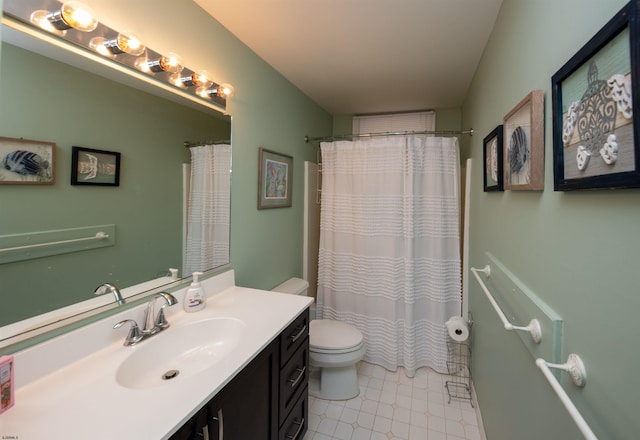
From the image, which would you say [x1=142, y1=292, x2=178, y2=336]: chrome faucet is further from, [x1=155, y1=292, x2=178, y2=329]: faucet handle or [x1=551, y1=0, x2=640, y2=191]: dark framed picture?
[x1=551, y1=0, x2=640, y2=191]: dark framed picture

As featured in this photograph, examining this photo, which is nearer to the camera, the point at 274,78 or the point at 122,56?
the point at 122,56

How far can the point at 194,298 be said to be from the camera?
1.34m

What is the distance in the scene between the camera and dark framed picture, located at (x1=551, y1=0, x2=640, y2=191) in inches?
18.6

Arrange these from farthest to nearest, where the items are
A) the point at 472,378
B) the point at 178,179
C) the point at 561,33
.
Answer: the point at 472,378 → the point at 178,179 → the point at 561,33

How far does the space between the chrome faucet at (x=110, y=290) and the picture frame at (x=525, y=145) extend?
1557 millimetres

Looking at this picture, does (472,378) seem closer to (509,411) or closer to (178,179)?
(509,411)

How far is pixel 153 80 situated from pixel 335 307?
2124mm

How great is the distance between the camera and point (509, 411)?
120cm

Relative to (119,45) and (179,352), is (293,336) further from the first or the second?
(119,45)

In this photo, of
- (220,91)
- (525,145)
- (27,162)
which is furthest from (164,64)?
(525,145)

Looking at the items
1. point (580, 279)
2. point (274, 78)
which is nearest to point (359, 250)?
point (274, 78)

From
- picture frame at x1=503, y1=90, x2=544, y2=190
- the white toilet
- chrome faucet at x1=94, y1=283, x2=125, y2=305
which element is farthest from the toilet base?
picture frame at x1=503, y1=90, x2=544, y2=190

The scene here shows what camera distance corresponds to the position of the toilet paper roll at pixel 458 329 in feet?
6.64

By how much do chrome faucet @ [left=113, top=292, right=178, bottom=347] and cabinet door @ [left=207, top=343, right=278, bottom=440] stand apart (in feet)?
1.43
